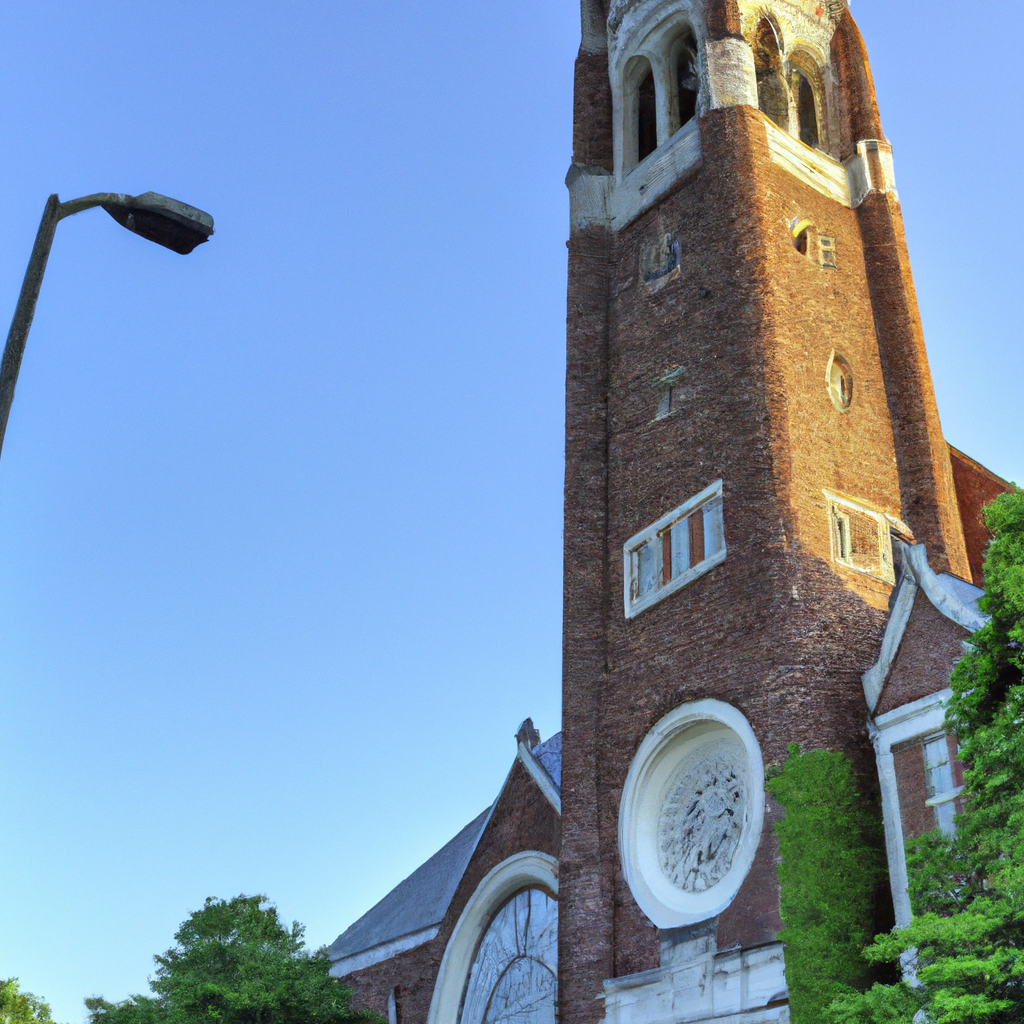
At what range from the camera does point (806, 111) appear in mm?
25562

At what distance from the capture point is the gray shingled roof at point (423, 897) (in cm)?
2347

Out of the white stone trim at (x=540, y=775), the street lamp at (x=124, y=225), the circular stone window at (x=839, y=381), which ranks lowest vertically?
the street lamp at (x=124, y=225)

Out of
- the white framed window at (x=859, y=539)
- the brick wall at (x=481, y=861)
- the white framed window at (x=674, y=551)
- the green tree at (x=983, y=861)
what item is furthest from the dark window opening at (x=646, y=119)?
the green tree at (x=983, y=861)

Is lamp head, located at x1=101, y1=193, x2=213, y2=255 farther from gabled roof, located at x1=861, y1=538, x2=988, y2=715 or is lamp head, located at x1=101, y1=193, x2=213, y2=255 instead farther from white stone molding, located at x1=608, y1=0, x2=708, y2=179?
white stone molding, located at x1=608, y1=0, x2=708, y2=179

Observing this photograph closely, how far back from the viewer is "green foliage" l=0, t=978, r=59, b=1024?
79.7ft

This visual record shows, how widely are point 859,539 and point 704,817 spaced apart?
15.5 ft

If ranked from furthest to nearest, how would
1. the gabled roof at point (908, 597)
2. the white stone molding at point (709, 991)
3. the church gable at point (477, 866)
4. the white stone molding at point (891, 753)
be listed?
1. the church gable at point (477, 866)
2. the gabled roof at point (908, 597)
3. the white stone molding at point (709, 991)
4. the white stone molding at point (891, 753)

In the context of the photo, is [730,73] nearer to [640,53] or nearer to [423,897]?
[640,53]

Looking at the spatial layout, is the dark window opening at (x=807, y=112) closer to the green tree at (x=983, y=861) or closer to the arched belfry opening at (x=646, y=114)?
the arched belfry opening at (x=646, y=114)

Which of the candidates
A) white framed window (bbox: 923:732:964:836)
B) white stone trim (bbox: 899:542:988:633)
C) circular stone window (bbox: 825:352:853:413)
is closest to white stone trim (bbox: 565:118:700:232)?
circular stone window (bbox: 825:352:853:413)

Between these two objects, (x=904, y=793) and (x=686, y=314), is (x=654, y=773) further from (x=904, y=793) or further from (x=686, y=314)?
(x=686, y=314)

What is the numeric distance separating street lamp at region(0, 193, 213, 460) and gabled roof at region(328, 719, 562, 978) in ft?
45.9

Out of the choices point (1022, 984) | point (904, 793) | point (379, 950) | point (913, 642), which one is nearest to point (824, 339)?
point (913, 642)

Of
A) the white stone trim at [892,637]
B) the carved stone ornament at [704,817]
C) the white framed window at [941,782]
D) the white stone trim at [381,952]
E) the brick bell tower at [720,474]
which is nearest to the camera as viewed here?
the white framed window at [941,782]
